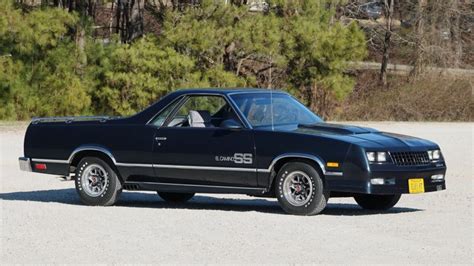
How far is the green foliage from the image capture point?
35.4 meters

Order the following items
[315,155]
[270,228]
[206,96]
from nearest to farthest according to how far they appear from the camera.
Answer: [270,228]
[315,155]
[206,96]

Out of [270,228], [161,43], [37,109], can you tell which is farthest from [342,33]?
[270,228]

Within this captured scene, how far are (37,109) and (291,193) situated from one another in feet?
76.5

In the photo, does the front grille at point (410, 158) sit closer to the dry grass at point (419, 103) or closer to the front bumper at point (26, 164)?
the front bumper at point (26, 164)

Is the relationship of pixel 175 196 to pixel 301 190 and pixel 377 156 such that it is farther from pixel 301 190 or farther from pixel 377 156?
pixel 377 156

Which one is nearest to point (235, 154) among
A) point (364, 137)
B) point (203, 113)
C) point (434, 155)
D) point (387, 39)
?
point (203, 113)

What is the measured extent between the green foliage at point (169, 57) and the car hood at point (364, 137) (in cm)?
2210

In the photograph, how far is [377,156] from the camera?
42.3 feet

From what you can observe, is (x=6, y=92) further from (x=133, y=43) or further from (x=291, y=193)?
(x=291, y=193)

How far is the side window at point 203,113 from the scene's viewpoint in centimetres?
1401

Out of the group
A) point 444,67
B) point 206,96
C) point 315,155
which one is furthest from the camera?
point 444,67

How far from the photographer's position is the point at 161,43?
36.6m

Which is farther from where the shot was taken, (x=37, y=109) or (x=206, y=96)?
(x=37, y=109)

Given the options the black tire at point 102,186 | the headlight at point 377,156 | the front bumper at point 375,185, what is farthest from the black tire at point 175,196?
the headlight at point 377,156
